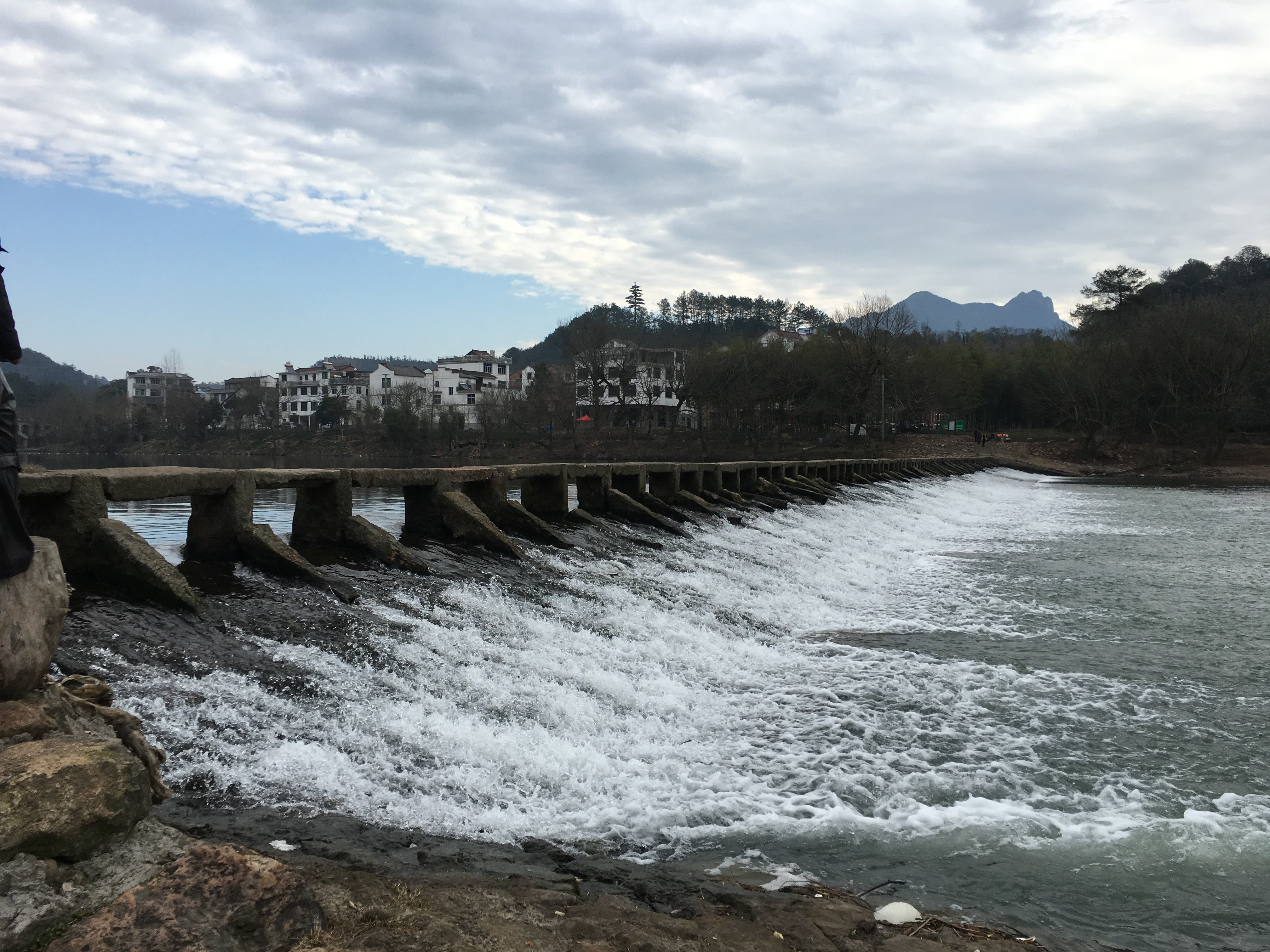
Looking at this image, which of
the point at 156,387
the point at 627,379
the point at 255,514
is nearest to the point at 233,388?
the point at 156,387

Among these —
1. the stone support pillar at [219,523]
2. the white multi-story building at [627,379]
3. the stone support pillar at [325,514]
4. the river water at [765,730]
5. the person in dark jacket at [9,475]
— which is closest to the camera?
the person in dark jacket at [9,475]

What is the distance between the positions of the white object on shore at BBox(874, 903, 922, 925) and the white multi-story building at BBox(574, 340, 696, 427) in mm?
71806

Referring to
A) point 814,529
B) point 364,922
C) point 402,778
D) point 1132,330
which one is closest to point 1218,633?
point 814,529

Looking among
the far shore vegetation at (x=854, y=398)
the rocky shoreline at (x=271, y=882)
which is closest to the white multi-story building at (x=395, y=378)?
the far shore vegetation at (x=854, y=398)

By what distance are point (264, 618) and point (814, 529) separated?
12.7 metres

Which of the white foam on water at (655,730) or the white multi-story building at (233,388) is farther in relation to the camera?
the white multi-story building at (233,388)

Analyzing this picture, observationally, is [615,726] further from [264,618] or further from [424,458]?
[424,458]

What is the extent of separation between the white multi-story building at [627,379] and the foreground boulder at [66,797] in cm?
7264

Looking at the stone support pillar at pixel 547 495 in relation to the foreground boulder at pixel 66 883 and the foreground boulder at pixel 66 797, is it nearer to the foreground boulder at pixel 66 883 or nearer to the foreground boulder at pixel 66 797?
the foreground boulder at pixel 66 797

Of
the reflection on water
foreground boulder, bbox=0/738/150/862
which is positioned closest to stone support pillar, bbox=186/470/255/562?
the reflection on water

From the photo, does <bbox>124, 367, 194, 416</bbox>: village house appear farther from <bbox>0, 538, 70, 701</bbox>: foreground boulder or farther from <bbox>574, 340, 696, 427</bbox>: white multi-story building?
<bbox>0, 538, 70, 701</bbox>: foreground boulder

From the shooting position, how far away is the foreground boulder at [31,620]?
135 inches

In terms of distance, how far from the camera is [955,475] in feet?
150

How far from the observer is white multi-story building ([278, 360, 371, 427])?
95125 mm
